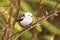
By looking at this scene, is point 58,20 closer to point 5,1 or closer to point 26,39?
point 26,39

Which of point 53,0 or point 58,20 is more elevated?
point 53,0

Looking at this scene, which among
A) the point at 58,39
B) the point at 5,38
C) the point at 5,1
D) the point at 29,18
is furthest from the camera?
the point at 58,39

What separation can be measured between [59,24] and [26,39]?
252 centimetres

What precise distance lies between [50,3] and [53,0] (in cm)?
17

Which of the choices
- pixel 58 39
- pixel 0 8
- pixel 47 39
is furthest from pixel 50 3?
pixel 58 39

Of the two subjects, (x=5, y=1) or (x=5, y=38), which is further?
(x=5, y=1)

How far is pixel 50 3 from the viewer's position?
6.69 feet

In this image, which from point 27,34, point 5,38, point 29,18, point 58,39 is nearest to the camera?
point 5,38

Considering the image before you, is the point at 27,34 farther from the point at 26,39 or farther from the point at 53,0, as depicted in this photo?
the point at 53,0

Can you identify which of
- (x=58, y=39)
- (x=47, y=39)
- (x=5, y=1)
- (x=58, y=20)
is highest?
(x=5, y=1)

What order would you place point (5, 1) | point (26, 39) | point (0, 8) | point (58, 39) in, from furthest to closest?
point (58, 39)
point (26, 39)
point (5, 1)
point (0, 8)

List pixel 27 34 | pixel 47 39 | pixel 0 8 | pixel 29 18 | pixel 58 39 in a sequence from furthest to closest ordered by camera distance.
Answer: pixel 58 39 → pixel 47 39 → pixel 27 34 → pixel 29 18 → pixel 0 8

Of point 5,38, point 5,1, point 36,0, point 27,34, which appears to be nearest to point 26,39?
point 27,34

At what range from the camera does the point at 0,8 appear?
1221 millimetres
